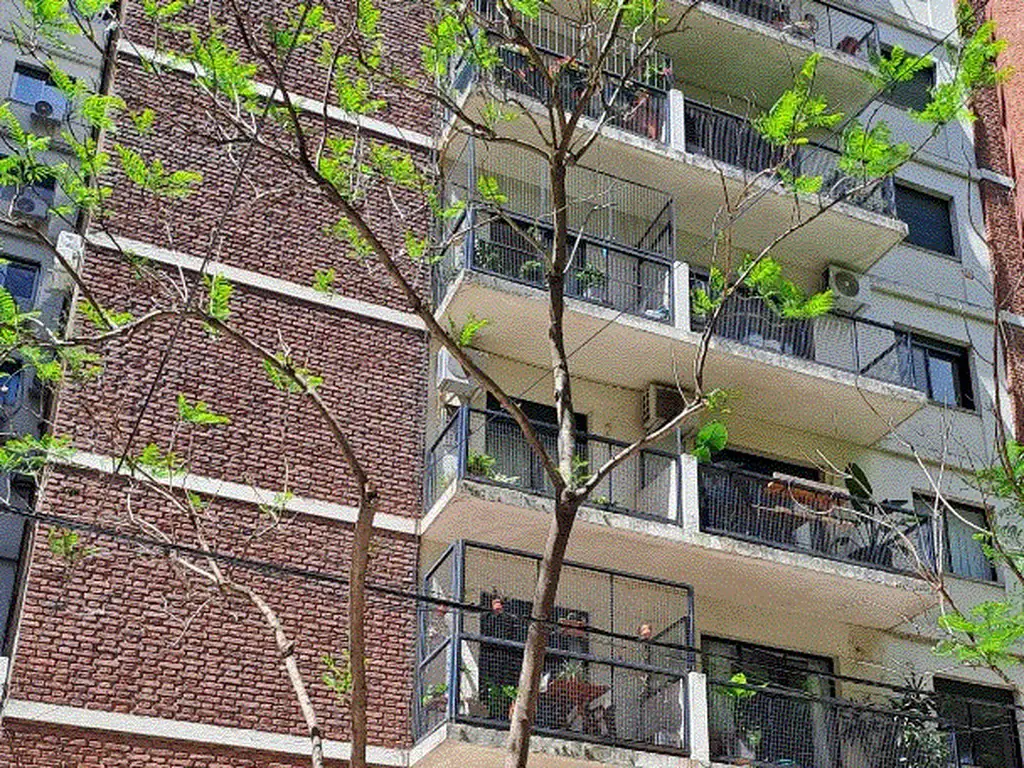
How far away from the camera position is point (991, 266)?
22875 mm

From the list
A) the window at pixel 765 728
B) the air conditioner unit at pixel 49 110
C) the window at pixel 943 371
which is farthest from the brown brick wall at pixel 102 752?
the window at pixel 943 371

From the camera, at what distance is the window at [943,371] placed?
2156cm

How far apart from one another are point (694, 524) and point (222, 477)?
17.6ft

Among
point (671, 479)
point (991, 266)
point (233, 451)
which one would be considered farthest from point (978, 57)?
point (991, 266)

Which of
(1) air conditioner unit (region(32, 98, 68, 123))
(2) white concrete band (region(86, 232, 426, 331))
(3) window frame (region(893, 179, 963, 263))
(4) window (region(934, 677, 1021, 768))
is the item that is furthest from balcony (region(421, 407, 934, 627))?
(1) air conditioner unit (region(32, 98, 68, 123))

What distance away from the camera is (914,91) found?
24031 millimetres

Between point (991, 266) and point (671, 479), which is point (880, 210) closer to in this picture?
point (991, 266)

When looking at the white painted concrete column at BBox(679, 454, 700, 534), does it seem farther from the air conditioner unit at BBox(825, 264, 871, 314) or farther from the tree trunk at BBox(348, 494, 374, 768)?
the tree trunk at BBox(348, 494, 374, 768)

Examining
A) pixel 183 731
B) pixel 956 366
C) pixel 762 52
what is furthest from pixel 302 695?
pixel 956 366

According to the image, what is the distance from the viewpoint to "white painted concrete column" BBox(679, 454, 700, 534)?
668 inches

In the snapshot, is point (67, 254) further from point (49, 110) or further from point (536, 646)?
point (536, 646)

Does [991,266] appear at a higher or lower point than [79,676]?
higher

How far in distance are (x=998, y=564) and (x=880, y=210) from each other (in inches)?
204

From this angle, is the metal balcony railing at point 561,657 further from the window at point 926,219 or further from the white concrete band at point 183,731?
the window at point 926,219
